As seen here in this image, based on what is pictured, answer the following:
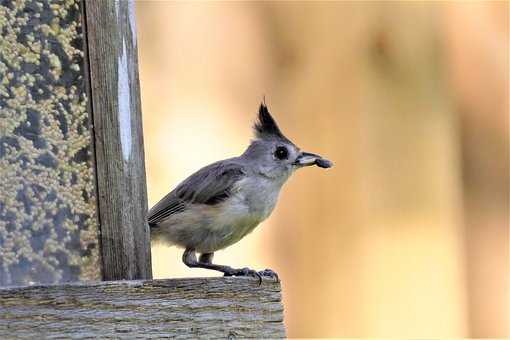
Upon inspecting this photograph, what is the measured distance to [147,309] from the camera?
296 cm

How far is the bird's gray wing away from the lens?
4117 millimetres

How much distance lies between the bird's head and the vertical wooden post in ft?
2.99

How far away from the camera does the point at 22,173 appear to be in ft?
10.2

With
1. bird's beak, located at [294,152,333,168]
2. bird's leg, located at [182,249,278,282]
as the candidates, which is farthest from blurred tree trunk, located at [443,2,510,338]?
bird's leg, located at [182,249,278,282]

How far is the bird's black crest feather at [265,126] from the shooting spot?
13.3 feet

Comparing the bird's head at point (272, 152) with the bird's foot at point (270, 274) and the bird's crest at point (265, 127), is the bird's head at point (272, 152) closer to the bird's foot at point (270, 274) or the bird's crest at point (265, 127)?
the bird's crest at point (265, 127)

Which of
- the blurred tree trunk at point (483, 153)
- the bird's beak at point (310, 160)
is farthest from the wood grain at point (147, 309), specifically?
the blurred tree trunk at point (483, 153)

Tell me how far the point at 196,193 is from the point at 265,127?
0.30 meters

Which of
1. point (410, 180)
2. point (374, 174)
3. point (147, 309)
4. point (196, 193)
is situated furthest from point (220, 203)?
point (147, 309)

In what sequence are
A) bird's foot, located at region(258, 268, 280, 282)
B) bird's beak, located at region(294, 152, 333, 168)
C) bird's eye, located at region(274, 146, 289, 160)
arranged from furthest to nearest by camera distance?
1. bird's eye, located at region(274, 146, 289, 160)
2. bird's beak, located at region(294, 152, 333, 168)
3. bird's foot, located at region(258, 268, 280, 282)

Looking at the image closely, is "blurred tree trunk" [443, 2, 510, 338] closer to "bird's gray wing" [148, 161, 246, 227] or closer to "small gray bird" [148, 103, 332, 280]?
"small gray bird" [148, 103, 332, 280]

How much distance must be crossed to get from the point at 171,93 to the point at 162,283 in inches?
47.8

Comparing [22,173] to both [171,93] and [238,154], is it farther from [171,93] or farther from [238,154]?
[238,154]

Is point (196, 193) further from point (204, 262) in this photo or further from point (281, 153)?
point (281, 153)
